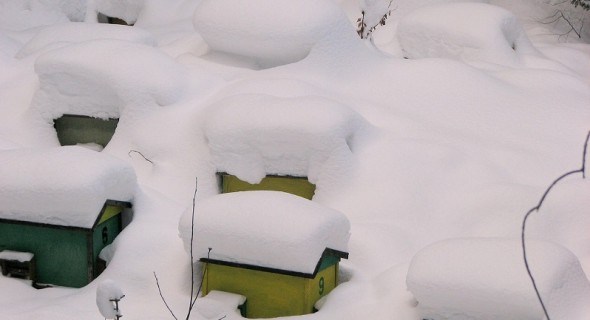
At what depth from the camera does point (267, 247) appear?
17.9 feet

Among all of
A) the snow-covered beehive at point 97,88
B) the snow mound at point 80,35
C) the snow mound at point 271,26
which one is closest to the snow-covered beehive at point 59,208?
the snow-covered beehive at point 97,88

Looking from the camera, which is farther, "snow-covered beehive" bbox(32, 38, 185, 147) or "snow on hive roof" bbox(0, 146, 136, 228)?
"snow-covered beehive" bbox(32, 38, 185, 147)

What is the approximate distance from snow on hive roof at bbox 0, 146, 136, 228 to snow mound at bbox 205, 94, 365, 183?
1.48m

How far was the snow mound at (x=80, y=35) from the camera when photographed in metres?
9.91

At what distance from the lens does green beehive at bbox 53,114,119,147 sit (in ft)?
27.6

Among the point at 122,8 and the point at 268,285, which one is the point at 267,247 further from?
the point at 122,8

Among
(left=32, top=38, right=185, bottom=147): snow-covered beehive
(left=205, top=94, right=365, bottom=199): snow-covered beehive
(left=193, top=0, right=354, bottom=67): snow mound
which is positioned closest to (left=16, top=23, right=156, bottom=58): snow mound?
(left=193, top=0, right=354, bottom=67): snow mound

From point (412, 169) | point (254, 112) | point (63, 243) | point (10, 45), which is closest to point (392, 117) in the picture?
point (412, 169)

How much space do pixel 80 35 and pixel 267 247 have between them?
580 cm

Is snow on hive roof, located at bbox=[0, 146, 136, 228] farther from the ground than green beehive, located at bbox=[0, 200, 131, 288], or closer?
farther from the ground

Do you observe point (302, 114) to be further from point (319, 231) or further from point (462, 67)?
point (462, 67)

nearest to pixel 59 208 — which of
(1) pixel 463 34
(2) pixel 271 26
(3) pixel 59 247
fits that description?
(3) pixel 59 247

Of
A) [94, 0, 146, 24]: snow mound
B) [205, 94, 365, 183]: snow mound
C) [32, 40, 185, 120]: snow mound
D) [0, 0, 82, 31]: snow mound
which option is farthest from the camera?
[94, 0, 146, 24]: snow mound

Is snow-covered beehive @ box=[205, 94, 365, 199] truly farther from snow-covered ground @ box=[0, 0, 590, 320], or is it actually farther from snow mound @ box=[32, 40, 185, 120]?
snow mound @ box=[32, 40, 185, 120]
